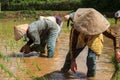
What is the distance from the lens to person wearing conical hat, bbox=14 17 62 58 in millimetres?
8672

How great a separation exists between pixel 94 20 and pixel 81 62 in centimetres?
252

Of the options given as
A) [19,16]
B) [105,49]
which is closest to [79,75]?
[105,49]

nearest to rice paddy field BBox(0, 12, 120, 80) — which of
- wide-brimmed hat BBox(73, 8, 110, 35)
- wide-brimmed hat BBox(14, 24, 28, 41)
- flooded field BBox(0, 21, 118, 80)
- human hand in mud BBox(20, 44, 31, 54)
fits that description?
flooded field BBox(0, 21, 118, 80)

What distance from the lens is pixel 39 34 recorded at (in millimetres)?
9039

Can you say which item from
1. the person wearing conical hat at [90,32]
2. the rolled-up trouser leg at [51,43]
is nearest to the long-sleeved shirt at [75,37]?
the person wearing conical hat at [90,32]

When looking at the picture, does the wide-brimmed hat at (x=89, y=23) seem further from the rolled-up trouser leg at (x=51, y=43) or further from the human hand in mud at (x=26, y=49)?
the human hand in mud at (x=26, y=49)

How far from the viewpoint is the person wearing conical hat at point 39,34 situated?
867cm

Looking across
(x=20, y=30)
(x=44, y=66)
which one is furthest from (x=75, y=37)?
(x=20, y=30)

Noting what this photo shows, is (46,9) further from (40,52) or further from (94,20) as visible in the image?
(94,20)

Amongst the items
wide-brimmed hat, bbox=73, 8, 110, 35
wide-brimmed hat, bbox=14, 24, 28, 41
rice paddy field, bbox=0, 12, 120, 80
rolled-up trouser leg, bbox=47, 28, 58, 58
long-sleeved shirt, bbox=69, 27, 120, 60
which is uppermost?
wide-brimmed hat, bbox=73, 8, 110, 35

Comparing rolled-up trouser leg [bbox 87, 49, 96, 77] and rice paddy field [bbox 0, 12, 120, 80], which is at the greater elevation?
A: rolled-up trouser leg [bbox 87, 49, 96, 77]

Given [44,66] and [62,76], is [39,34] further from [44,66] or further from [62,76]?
[62,76]

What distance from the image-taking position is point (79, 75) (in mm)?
7336

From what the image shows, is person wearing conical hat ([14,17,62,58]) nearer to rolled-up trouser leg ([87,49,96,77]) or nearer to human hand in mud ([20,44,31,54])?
human hand in mud ([20,44,31,54])
